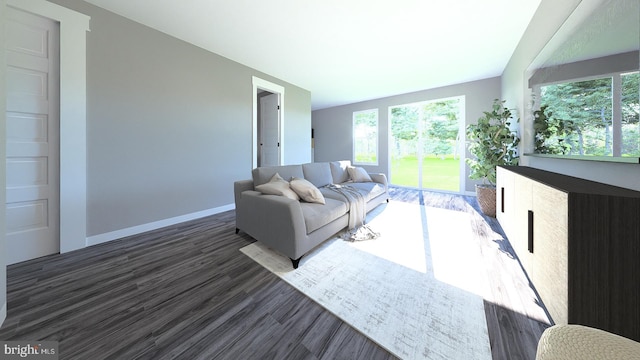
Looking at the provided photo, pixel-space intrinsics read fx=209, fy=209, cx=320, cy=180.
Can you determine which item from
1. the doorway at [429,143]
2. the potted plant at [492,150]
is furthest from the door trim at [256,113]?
the potted plant at [492,150]

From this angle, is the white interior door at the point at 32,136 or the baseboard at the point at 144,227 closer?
the white interior door at the point at 32,136

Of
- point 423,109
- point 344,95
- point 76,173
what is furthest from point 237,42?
point 423,109

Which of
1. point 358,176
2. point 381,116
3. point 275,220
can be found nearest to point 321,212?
point 275,220

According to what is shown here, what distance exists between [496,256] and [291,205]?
2.02 m

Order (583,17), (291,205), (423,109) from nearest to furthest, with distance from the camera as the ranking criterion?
1. (583,17)
2. (291,205)
3. (423,109)

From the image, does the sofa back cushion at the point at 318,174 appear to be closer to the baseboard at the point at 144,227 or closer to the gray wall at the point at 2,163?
the baseboard at the point at 144,227

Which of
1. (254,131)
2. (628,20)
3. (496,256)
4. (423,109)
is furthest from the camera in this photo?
(423,109)

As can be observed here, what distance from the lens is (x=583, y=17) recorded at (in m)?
1.37

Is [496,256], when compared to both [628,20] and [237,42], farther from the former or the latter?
[237,42]

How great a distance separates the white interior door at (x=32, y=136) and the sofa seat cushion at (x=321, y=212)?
2508mm

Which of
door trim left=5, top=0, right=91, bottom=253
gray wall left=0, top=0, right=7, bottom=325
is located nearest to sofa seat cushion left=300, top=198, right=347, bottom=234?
gray wall left=0, top=0, right=7, bottom=325

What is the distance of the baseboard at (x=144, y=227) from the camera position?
233 cm

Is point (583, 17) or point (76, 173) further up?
point (583, 17)

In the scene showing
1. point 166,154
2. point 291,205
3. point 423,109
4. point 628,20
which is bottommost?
point 291,205
